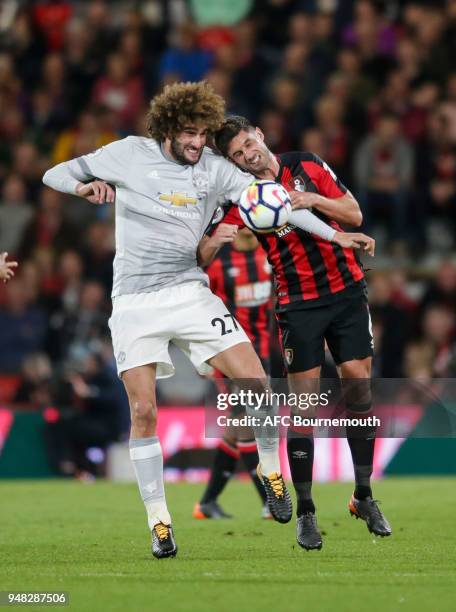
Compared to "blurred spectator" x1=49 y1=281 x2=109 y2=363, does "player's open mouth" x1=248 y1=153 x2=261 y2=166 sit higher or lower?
higher

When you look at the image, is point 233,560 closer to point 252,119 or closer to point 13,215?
point 252,119

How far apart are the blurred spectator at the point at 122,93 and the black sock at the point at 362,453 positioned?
9.85m

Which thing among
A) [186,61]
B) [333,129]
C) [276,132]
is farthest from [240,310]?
[186,61]

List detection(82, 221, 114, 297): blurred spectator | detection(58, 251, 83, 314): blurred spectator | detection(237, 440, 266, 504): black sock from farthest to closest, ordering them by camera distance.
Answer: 1. detection(82, 221, 114, 297): blurred spectator
2. detection(58, 251, 83, 314): blurred spectator
3. detection(237, 440, 266, 504): black sock

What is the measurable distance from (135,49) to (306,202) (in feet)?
34.9

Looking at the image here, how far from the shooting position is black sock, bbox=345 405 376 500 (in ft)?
26.1

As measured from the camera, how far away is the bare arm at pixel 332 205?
740 cm

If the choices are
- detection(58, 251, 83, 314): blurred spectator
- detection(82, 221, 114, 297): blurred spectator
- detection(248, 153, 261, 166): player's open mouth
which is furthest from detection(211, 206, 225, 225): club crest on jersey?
detection(82, 221, 114, 297): blurred spectator

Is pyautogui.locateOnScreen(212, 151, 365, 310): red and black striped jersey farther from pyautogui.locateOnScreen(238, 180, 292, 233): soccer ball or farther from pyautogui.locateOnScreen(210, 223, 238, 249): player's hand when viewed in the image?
pyautogui.locateOnScreen(238, 180, 292, 233): soccer ball

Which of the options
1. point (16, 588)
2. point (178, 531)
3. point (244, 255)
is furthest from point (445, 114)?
point (16, 588)

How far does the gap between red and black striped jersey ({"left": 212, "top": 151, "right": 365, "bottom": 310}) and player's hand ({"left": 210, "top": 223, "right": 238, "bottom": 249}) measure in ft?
0.41

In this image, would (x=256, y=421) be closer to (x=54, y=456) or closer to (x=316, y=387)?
(x=316, y=387)

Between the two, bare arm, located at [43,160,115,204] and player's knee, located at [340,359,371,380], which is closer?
bare arm, located at [43,160,115,204]

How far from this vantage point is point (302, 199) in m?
7.40
